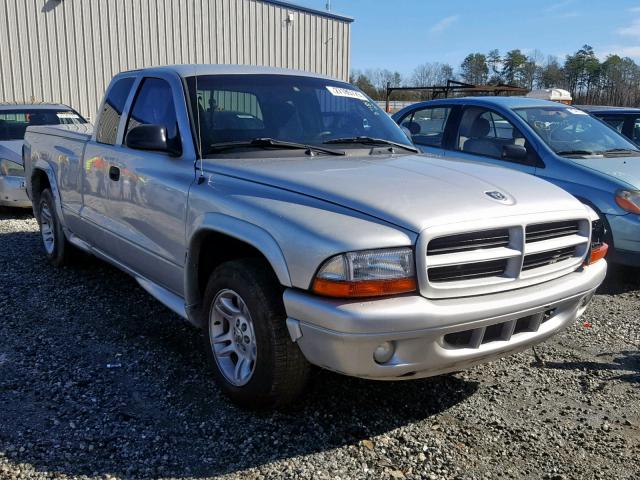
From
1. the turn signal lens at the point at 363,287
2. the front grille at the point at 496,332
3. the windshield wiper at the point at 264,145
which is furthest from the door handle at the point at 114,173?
the front grille at the point at 496,332

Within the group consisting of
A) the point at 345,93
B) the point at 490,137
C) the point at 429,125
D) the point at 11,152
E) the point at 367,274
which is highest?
the point at 345,93

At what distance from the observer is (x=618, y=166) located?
5.73 m

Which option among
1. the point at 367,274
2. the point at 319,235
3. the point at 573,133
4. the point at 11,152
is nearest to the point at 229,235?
the point at 319,235

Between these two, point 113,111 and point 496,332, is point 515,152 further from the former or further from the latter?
point 113,111

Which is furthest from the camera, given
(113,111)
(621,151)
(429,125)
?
(429,125)

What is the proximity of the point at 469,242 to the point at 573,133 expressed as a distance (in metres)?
4.35

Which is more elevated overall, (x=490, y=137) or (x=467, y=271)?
(x=490, y=137)

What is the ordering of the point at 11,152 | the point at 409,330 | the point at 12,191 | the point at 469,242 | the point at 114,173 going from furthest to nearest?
1. the point at 11,152
2. the point at 12,191
3. the point at 114,173
4. the point at 469,242
5. the point at 409,330

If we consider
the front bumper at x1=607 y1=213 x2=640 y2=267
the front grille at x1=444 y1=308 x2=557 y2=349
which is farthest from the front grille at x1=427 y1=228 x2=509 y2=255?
the front bumper at x1=607 y1=213 x2=640 y2=267

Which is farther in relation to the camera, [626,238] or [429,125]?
[429,125]

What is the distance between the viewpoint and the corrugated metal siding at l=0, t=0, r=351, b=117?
553 inches

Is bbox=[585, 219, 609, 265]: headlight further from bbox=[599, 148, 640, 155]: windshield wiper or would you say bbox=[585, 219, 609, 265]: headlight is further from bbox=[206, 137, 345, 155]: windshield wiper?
bbox=[599, 148, 640, 155]: windshield wiper

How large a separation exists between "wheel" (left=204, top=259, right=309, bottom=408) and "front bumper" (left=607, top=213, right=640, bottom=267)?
3684mm

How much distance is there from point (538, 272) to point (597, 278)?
560 mm
